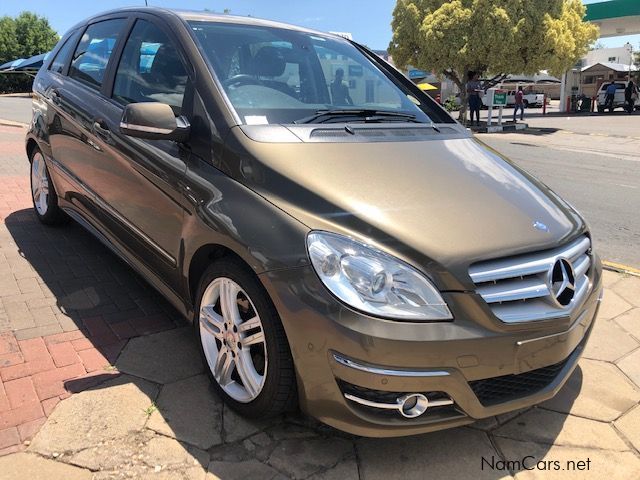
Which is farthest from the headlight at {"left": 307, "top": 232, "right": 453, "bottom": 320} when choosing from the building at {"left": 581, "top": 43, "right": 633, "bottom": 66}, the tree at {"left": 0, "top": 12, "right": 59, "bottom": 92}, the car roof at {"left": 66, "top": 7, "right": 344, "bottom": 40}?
the building at {"left": 581, "top": 43, "right": 633, "bottom": 66}

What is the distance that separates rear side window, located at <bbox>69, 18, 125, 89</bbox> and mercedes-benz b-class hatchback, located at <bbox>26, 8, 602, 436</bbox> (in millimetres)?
200

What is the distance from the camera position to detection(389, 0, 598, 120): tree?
19047mm

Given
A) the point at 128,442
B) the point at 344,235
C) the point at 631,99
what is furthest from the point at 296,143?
the point at 631,99

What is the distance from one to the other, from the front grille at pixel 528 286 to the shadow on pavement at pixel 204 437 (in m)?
0.68

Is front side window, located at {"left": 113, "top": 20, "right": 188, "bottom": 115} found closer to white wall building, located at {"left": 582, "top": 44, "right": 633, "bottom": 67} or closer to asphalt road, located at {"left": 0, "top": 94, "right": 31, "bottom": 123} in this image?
asphalt road, located at {"left": 0, "top": 94, "right": 31, "bottom": 123}

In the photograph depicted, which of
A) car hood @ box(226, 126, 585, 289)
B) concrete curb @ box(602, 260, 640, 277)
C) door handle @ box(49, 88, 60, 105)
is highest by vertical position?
door handle @ box(49, 88, 60, 105)

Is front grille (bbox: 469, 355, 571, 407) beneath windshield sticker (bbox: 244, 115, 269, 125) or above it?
beneath

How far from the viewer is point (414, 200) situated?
2.36 meters

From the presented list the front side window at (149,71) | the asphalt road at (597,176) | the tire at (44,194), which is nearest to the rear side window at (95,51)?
the front side window at (149,71)

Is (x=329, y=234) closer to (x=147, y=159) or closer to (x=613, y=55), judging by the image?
(x=147, y=159)

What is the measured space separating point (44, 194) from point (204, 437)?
344 cm

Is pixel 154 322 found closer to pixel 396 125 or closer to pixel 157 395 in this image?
pixel 157 395

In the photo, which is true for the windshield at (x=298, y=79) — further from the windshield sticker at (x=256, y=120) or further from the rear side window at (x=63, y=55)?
the rear side window at (x=63, y=55)

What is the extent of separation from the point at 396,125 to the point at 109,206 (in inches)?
73.6
